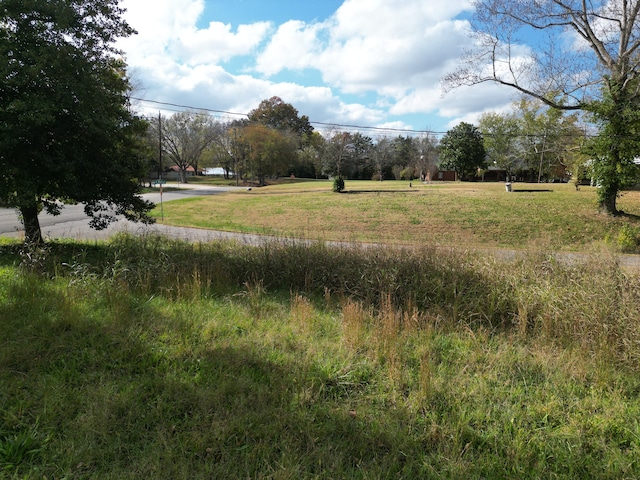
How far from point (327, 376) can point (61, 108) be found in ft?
22.6

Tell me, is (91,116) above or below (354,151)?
below

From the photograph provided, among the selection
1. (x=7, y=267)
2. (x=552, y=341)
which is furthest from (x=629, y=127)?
(x=7, y=267)

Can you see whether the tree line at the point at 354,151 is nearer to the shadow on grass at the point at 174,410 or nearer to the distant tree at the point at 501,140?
the distant tree at the point at 501,140

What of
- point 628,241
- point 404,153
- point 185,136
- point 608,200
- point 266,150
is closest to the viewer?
point 628,241

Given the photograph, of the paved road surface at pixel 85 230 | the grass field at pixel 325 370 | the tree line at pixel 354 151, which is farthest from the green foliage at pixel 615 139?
the tree line at pixel 354 151

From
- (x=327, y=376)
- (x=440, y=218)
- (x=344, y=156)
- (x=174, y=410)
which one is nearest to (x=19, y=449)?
(x=174, y=410)

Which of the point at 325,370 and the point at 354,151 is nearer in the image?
the point at 325,370

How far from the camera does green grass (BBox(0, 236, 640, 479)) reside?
95.4 inches

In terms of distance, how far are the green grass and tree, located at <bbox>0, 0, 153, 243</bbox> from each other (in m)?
2.15

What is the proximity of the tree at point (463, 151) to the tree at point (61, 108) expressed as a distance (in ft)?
183

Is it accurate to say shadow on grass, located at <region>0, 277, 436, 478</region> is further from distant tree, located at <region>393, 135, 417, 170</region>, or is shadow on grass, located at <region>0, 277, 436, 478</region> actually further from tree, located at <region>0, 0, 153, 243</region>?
distant tree, located at <region>393, 135, 417, 170</region>

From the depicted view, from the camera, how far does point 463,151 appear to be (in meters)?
56.7

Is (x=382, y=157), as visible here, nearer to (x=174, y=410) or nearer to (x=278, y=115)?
(x=278, y=115)

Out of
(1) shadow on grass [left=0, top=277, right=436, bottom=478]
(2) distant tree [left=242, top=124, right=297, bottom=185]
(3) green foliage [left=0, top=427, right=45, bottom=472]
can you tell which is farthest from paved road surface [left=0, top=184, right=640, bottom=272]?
(2) distant tree [left=242, top=124, right=297, bottom=185]
